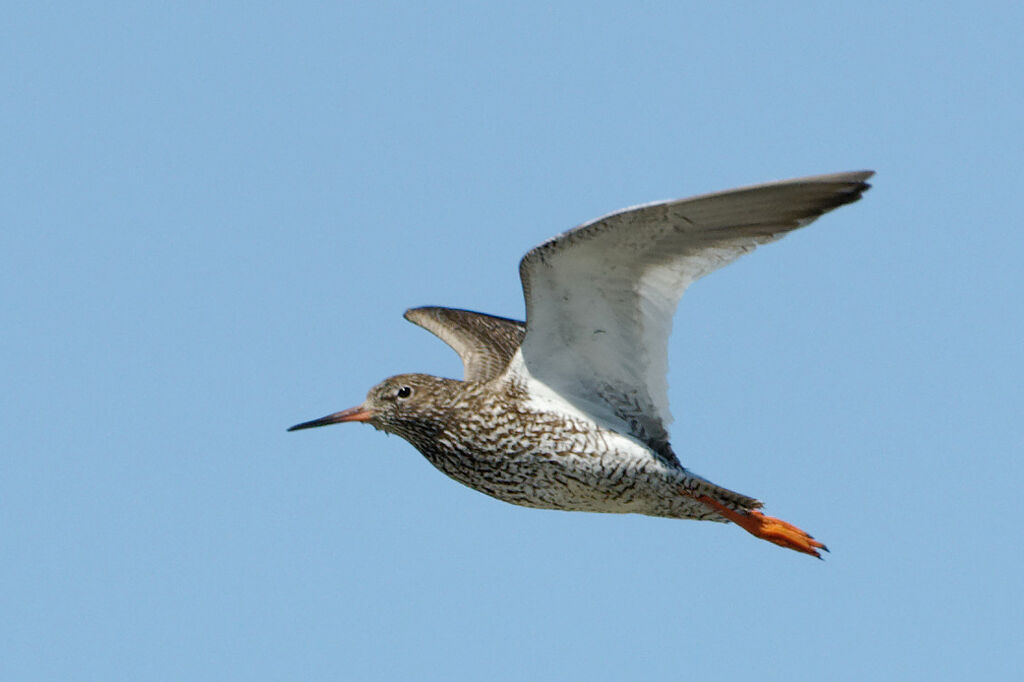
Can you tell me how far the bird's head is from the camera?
33.7ft

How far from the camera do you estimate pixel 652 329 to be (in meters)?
9.62

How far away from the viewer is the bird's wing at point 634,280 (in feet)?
27.4

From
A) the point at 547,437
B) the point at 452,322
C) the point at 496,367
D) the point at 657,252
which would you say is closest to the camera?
the point at 657,252

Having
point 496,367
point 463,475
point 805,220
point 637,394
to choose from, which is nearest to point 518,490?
point 463,475

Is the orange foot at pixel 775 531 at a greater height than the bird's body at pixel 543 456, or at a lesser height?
lesser

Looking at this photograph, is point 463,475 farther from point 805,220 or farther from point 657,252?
point 805,220

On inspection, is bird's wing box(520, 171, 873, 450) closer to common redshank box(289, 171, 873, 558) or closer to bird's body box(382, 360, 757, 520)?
common redshank box(289, 171, 873, 558)

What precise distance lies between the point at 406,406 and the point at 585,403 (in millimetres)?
1392

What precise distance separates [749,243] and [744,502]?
2.43m

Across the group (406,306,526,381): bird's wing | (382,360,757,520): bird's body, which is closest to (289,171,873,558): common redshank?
(382,360,757,520): bird's body

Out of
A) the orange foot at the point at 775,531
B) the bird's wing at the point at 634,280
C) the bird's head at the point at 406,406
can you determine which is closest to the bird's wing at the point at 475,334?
the bird's head at the point at 406,406

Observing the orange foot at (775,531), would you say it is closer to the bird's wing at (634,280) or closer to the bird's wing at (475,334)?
the bird's wing at (634,280)

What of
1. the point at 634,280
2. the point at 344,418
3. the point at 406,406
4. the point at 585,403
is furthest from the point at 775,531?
the point at 344,418

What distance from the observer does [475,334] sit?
42.1 feet
